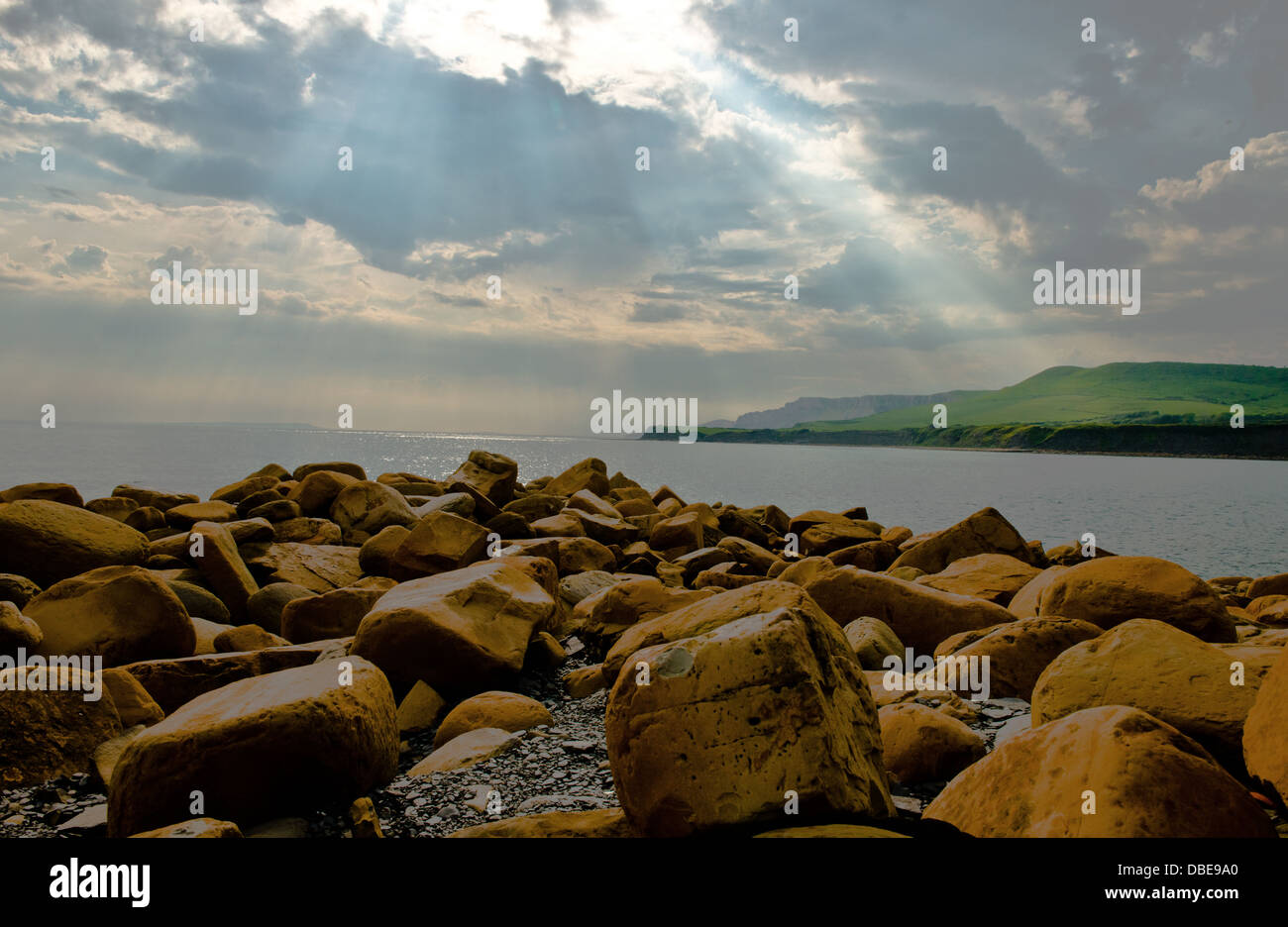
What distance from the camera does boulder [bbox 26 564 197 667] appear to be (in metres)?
7.64

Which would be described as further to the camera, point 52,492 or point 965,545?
point 965,545

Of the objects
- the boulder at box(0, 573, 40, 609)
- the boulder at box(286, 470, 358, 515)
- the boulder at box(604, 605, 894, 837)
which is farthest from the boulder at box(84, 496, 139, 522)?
the boulder at box(604, 605, 894, 837)

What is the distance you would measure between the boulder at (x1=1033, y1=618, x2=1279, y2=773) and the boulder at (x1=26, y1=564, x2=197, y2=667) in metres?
8.51

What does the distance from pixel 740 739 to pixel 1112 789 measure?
172 cm

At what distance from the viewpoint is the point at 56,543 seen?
387 inches

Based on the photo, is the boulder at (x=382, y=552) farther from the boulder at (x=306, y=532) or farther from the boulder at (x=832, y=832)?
the boulder at (x=832, y=832)

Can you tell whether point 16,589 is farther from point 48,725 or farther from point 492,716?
point 492,716

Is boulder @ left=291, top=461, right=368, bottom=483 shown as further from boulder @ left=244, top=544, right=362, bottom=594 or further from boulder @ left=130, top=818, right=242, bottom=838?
boulder @ left=130, top=818, right=242, bottom=838

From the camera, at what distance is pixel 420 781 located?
5.29m

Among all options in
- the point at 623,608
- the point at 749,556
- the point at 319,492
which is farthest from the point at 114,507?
the point at 749,556

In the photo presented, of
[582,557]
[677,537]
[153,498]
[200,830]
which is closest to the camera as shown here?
[200,830]

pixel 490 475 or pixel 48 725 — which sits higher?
pixel 490 475
